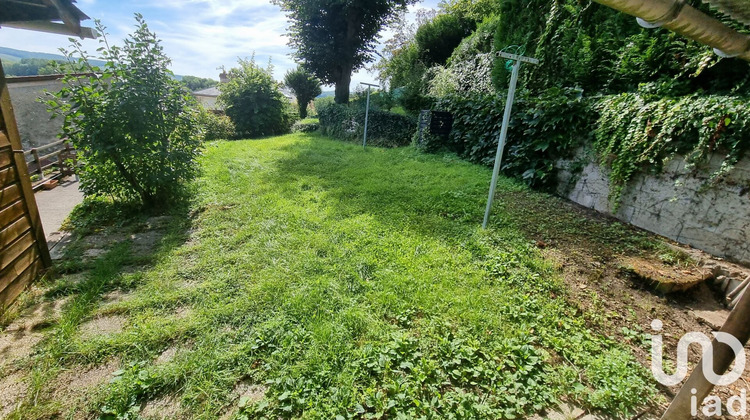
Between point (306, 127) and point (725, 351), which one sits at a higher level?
point (306, 127)

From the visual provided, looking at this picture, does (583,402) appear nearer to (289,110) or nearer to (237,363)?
(237,363)

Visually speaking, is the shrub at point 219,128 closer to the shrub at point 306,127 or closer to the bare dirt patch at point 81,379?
the shrub at point 306,127

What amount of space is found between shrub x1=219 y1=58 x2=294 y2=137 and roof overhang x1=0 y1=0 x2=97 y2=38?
37.2 ft

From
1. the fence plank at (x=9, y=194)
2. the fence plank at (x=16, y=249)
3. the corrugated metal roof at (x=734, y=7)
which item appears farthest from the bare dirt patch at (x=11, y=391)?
the corrugated metal roof at (x=734, y=7)

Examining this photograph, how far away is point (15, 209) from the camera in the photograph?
97.6 inches

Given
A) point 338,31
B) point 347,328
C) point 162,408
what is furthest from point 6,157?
point 338,31

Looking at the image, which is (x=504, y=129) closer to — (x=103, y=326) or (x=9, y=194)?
(x=103, y=326)

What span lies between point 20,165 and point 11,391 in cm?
197

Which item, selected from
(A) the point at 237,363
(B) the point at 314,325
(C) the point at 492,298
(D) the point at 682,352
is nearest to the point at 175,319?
(A) the point at 237,363

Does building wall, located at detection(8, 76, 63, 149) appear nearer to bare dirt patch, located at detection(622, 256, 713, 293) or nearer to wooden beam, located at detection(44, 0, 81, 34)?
wooden beam, located at detection(44, 0, 81, 34)

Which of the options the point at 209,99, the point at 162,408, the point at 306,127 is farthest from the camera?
the point at 209,99

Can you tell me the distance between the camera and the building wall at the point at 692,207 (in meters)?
3.04

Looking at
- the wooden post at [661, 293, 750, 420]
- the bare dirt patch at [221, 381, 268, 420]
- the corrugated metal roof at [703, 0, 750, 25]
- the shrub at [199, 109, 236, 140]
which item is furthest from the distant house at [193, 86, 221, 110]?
Result: the wooden post at [661, 293, 750, 420]

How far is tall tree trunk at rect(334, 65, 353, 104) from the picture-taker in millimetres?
15541
